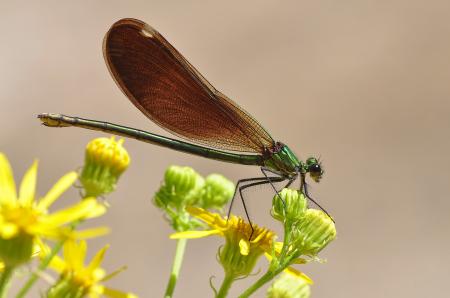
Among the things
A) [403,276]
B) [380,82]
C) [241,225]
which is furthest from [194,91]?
[380,82]

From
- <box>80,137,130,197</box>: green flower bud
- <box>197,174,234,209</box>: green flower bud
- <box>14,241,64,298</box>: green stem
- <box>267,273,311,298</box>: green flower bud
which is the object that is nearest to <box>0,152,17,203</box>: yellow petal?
<box>14,241,64,298</box>: green stem

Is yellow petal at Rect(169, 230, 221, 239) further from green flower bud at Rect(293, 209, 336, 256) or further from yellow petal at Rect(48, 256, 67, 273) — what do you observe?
yellow petal at Rect(48, 256, 67, 273)

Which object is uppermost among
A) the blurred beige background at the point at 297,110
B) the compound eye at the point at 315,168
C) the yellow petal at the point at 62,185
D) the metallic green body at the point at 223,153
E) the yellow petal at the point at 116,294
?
the blurred beige background at the point at 297,110

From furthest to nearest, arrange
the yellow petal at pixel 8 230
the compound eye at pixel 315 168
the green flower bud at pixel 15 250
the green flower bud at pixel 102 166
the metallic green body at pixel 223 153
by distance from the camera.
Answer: the compound eye at pixel 315 168
the metallic green body at pixel 223 153
the green flower bud at pixel 102 166
the green flower bud at pixel 15 250
the yellow petal at pixel 8 230

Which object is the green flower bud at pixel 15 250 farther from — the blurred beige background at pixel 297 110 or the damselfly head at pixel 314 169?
the blurred beige background at pixel 297 110

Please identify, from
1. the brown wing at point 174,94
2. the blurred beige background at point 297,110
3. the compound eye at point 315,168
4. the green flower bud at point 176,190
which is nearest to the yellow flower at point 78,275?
the green flower bud at point 176,190
